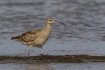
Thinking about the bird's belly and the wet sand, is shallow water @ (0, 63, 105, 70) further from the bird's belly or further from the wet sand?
the bird's belly

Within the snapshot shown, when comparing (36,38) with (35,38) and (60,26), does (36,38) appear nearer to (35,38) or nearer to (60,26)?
(35,38)

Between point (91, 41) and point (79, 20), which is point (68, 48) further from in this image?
point (79, 20)

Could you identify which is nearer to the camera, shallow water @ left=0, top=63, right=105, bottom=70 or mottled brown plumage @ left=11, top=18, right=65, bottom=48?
shallow water @ left=0, top=63, right=105, bottom=70

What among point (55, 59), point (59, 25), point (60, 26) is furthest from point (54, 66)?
point (59, 25)

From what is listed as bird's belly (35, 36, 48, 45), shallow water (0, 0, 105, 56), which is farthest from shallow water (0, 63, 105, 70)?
bird's belly (35, 36, 48, 45)

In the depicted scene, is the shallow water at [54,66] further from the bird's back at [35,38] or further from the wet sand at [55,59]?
the bird's back at [35,38]

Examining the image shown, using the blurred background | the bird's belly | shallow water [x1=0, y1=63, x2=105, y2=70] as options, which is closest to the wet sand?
the blurred background

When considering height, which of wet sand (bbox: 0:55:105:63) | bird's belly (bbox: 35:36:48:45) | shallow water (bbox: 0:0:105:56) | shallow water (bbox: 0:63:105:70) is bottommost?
shallow water (bbox: 0:0:105:56)

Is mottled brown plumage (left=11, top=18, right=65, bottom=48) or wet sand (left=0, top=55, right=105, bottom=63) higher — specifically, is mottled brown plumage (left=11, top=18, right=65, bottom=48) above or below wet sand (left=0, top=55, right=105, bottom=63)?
above

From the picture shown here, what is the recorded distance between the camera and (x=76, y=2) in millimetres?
24375

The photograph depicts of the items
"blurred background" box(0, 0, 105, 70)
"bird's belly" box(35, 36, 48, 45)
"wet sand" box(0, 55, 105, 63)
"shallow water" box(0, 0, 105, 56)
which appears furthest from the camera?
"shallow water" box(0, 0, 105, 56)

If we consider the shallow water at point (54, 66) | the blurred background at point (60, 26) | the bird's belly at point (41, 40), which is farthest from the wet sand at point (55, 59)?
the bird's belly at point (41, 40)

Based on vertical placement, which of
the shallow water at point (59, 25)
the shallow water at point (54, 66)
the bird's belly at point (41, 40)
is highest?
the bird's belly at point (41, 40)

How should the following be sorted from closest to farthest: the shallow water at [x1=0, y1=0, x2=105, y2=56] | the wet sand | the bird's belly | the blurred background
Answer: the wet sand < the blurred background < the bird's belly < the shallow water at [x1=0, y1=0, x2=105, y2=56]
